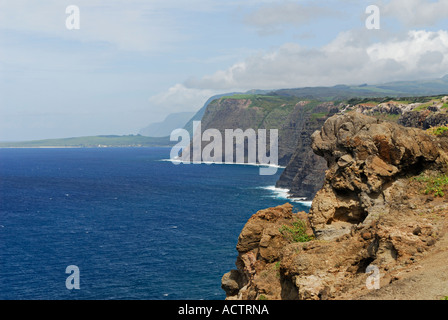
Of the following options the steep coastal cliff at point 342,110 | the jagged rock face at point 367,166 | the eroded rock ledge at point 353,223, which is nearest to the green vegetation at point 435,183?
the eroded rock ledge at point 353,223

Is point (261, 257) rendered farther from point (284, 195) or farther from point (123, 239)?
point (284, 195)

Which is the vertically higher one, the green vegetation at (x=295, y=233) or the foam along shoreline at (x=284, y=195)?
the green vegetation at (x=295, y=233)

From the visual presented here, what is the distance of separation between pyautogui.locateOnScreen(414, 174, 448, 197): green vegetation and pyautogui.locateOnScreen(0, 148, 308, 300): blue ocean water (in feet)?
138

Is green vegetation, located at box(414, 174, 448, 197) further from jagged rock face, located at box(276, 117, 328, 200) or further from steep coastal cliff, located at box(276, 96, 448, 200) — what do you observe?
jagged rock face, located at box(276, 117, 328, 200)

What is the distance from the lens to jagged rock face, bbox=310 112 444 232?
2533 cm

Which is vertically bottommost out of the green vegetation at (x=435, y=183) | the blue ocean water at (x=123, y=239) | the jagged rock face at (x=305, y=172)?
the blue ocean water at (x=123, y=239)

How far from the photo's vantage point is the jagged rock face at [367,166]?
83.1 ft

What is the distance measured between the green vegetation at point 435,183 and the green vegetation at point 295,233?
24.1 ft

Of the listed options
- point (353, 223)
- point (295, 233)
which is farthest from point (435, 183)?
point (295, 233)

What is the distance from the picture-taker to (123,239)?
91.2 m

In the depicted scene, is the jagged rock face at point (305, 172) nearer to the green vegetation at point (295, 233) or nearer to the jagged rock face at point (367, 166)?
the green vegetation at point (295, 233)

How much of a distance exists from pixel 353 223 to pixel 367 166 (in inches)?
137

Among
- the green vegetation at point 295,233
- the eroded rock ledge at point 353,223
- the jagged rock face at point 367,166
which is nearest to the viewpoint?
the eroded rock ledge at point 353,223

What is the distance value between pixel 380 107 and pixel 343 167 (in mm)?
127025
